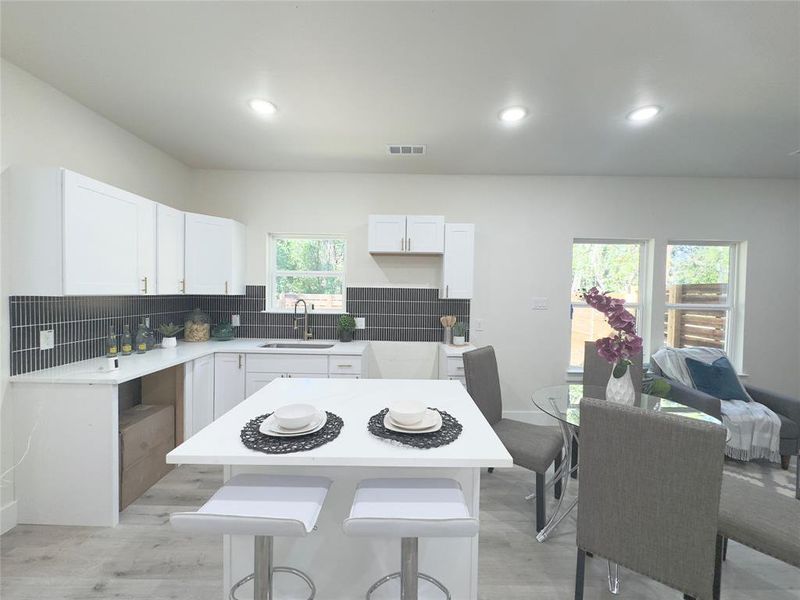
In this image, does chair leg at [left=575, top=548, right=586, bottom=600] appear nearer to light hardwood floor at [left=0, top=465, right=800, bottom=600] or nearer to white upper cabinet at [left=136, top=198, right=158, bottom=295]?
light hardwood floor at [left=0, top=465, right=800, bottom=600]

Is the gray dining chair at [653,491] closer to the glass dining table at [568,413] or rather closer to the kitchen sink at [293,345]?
the glass dining table at [568,413]

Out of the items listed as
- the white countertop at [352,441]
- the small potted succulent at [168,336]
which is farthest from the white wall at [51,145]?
the white countertop at [352,441]

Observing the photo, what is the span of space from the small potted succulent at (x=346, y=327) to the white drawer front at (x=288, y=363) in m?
0.50

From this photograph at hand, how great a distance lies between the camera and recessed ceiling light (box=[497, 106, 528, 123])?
7.11 feet

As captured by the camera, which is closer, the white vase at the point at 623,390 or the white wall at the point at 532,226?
the white vase at the point at 623,390

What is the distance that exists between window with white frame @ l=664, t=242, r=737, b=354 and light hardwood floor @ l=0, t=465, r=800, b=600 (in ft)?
7.66

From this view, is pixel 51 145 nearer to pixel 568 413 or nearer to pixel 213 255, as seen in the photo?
pixel 213 255

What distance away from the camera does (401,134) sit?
255 centimetres

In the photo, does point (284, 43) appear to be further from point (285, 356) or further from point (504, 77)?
point (285, 356)

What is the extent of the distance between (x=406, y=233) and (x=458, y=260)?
577 millimetres

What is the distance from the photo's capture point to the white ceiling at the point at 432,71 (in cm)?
146

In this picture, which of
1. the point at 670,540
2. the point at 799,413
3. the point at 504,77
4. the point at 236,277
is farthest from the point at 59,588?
the point at 799,413

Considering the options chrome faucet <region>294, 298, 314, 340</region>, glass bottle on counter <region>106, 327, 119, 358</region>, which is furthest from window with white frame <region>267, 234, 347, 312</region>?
glass bottle on counter <region>106, 327, 119, 358</region>

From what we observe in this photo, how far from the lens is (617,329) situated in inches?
68.0
